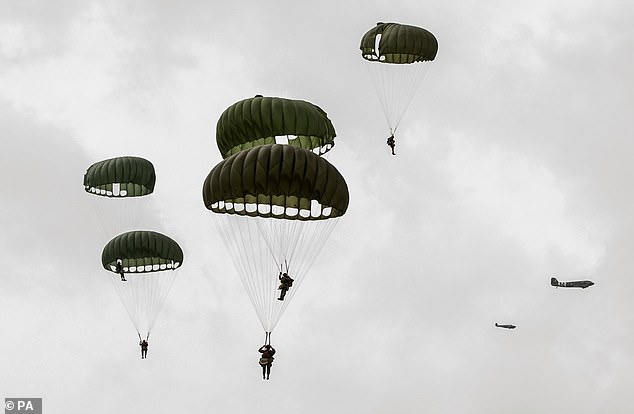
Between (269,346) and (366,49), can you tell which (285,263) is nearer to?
(269,346)

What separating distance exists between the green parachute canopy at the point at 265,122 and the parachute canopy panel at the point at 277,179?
229 inches

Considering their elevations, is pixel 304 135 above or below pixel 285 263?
above

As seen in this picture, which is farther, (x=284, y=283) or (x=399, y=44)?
(x=399, y=44)

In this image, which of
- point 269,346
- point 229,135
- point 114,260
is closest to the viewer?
point 269,346

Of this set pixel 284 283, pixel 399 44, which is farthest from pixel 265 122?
pixel 399 44

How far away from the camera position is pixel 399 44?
5709 centimetres

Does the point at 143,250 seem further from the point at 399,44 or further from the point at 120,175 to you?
the point at 399,44

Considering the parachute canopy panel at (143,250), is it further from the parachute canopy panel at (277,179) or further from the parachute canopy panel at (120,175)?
the parachute canopy panel at (277,179)

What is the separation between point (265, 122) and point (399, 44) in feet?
48.7

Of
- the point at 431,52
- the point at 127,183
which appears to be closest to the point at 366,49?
the point at 431,52

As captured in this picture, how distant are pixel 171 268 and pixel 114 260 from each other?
3386 mm

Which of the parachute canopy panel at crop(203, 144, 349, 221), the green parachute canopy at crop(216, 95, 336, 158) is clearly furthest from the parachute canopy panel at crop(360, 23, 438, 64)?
the parachute canopy panel at crop(203, 144, 349, 221)

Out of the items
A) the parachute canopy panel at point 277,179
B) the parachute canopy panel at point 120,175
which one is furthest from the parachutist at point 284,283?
the parachute canopy panel at point 120,175

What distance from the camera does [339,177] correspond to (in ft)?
130
